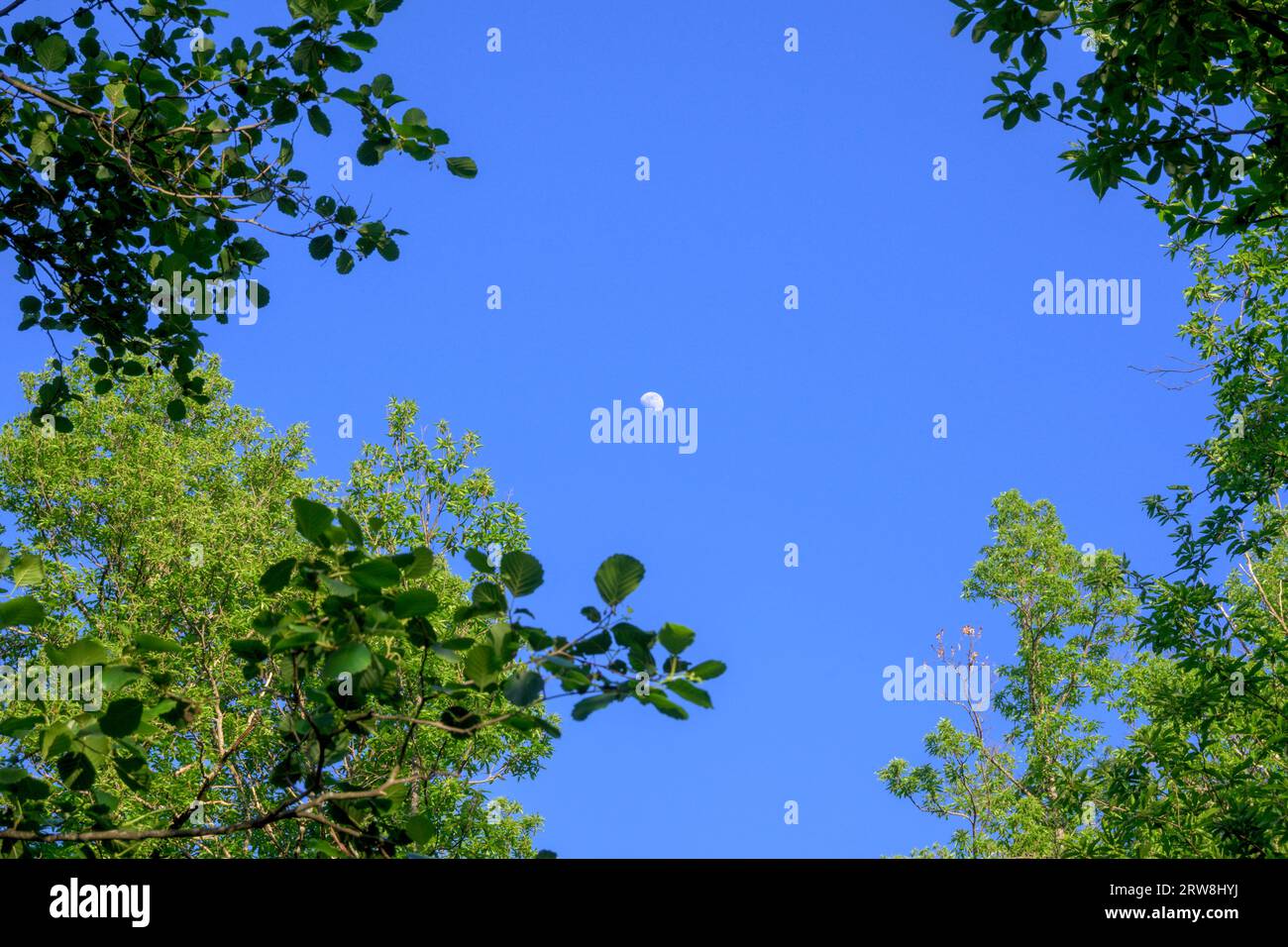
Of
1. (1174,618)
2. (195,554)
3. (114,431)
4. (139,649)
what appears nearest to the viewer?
(139,649)

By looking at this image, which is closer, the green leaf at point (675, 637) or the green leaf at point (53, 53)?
the green leaf at point (675, 637)

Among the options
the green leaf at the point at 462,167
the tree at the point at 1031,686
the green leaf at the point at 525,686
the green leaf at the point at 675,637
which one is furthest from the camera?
the tree at the point at 1031,686

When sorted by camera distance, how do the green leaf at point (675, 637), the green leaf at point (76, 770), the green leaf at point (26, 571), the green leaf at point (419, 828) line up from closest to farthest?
the green leaf at point (675, 637), the green leaf at point (76, 770), the green leaf at point (419, 828), the green leaf at point (26, 571)

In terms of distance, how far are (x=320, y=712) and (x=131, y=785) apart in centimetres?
74

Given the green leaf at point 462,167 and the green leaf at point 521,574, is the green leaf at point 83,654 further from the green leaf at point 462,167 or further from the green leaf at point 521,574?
the green leaf at point 462,167

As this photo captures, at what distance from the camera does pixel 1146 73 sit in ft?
19.7

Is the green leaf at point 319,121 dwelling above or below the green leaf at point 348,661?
above

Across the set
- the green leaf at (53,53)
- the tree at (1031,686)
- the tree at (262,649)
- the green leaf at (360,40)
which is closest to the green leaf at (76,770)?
the tree at (262,649)

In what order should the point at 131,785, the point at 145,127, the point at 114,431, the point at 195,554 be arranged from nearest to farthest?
1. the point at 131,785
2. the point at 145,127
3. the point at 195,554
4. the point at 114,431

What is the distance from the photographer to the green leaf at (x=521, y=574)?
A: 9.68 feet

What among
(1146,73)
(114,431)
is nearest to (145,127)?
(1146,73)

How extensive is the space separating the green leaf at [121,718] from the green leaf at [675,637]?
5.00 ft

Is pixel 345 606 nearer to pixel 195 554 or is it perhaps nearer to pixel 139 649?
pixel 139 649

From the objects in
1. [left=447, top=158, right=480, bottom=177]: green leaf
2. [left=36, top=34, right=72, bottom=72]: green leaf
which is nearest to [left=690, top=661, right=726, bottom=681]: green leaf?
[left=447, top=158, right=480, bottom=177]: green leaf
